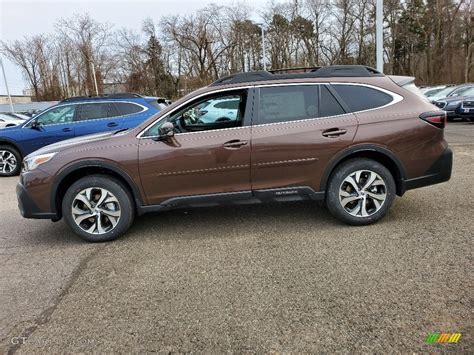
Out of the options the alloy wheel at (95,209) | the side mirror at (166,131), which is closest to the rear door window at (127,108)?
the alloy wheel at (95,209)

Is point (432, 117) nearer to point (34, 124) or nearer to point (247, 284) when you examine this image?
point (247, 284)

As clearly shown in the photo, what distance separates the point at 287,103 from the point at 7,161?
26.4ft

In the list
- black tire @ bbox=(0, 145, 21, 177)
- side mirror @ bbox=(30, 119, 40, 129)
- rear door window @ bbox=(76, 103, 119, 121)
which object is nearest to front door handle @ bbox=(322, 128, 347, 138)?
rear door window @ bbox=(76, 103, 119, 121)

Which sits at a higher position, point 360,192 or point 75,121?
point 75,121

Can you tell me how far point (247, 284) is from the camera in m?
3.25

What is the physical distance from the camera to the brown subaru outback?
4211 mm

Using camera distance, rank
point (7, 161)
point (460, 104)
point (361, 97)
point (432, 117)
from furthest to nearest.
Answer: point (460, 104) → point (7, 161) → point (361, 97) → point (432, 117)

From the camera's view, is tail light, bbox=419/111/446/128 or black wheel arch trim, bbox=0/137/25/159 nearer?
tail light, bbox=419/111/446/128

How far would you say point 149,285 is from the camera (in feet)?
11.0

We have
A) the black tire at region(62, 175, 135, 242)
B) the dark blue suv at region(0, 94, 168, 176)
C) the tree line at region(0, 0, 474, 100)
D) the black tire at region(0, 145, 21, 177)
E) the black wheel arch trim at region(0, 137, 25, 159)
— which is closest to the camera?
the black tire at region(62, 175, 135, 242)

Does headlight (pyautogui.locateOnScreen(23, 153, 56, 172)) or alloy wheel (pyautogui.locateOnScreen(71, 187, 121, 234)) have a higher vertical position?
headlight (pyautogui.locateOnScreen(23, 153, 56, 172))

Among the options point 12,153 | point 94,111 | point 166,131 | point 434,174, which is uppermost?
point 94,111

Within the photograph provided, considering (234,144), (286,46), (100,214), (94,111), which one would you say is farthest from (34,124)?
(286,46)

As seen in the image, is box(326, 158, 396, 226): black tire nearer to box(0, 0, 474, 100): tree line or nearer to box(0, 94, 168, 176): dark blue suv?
box(0, 94, 168, 176): dark blue suv
